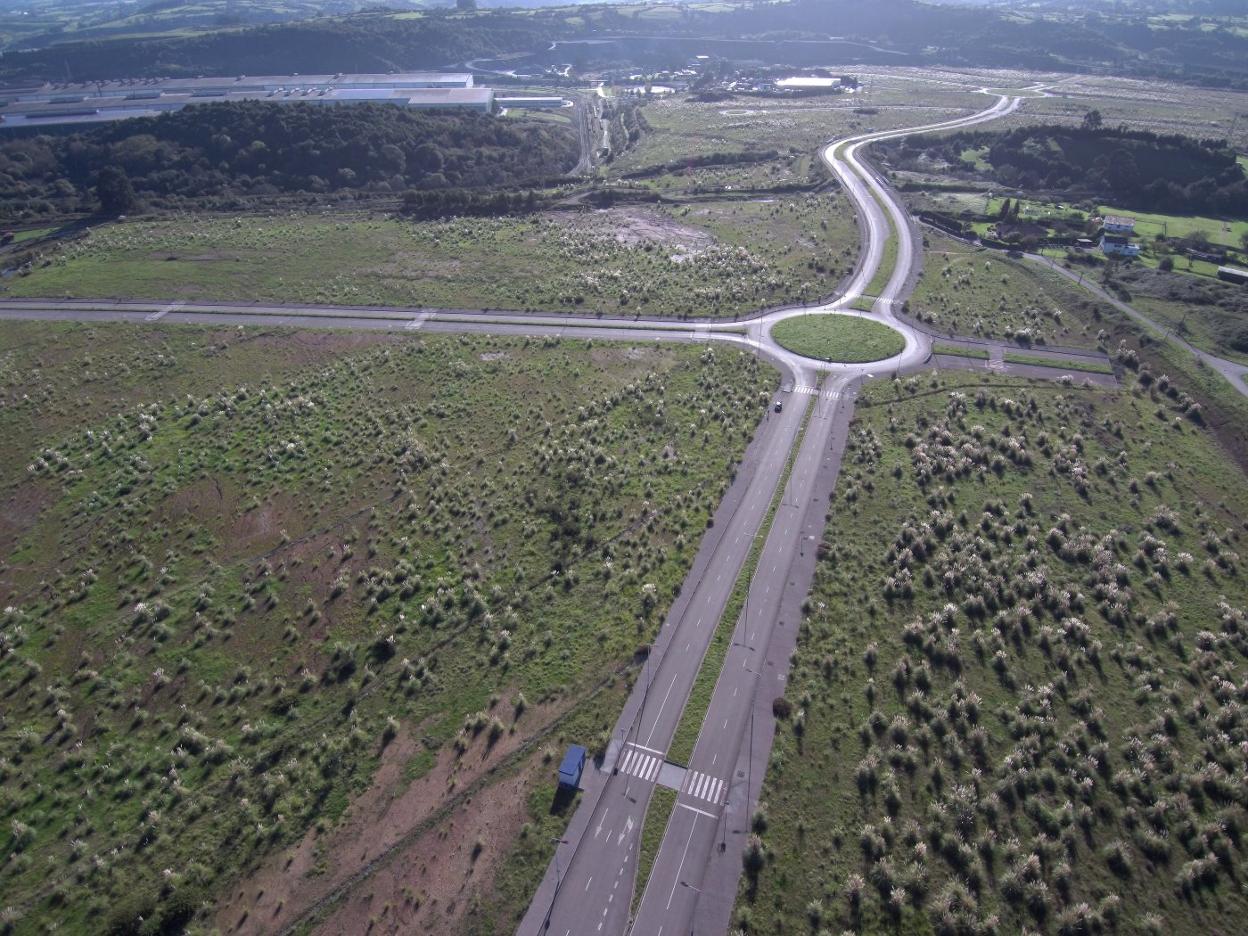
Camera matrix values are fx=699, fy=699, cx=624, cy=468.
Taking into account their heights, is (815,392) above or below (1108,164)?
below

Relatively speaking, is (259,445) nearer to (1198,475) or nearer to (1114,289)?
(1198,475)

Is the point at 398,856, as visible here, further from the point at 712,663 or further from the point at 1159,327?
the point at 1159,327

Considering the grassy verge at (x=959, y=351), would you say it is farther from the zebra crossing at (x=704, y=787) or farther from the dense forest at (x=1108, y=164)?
the dense forest at (x=1108, y=164)

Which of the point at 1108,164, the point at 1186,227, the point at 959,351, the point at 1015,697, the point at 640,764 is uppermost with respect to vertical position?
the point at 1108,164

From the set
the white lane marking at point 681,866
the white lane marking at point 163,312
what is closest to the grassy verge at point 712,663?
the white lane marking at point 681,866

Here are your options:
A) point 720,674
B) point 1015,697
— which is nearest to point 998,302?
point 1015,697

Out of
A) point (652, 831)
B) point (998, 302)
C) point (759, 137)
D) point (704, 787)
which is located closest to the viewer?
point (652, 831)
